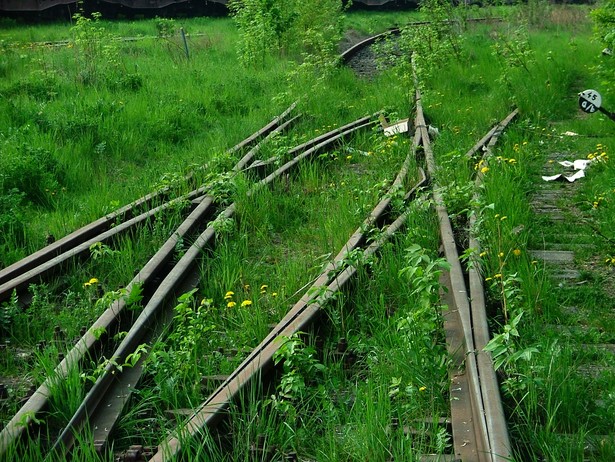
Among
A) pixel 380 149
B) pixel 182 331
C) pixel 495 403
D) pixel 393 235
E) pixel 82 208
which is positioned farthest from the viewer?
pixel 380 149

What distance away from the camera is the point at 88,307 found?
5223mm

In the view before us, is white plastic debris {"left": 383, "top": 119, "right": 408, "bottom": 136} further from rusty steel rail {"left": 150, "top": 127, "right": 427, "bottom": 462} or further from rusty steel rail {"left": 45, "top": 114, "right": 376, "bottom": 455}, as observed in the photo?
rusty steel rail {"left": 45, "top": 114, "right": 376, "bottom": 455}

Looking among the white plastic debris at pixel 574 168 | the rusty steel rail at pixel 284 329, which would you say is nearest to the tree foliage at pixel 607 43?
the white plastic debris at pixel 574 168

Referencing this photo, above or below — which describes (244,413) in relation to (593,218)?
above

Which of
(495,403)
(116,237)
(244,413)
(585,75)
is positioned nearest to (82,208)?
(116,237)

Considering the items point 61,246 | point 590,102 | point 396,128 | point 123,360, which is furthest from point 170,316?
point 396,128

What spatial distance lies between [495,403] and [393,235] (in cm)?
261

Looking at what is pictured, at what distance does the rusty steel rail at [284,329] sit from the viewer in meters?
3.55

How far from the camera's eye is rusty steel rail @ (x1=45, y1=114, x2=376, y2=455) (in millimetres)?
3736

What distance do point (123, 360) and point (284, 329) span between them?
2.90 feet

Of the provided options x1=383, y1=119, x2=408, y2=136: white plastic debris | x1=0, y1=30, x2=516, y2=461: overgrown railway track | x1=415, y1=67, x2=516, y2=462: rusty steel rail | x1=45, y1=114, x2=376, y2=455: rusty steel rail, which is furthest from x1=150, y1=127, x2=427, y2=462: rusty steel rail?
x1=383, y1=119, x2=408, y2=136: white plastic debris

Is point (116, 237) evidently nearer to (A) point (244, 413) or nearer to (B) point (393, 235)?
(B) point (393, 235)

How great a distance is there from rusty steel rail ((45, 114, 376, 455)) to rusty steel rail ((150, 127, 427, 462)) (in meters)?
0.44

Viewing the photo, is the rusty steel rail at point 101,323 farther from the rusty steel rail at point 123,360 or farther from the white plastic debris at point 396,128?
the white plastic debris at point 396,128
